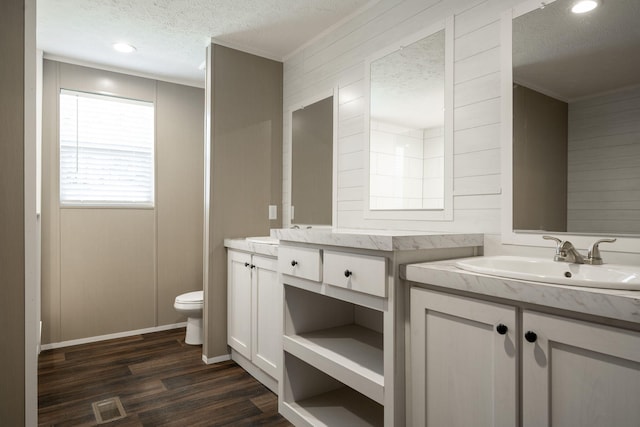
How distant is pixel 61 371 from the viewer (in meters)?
2.69

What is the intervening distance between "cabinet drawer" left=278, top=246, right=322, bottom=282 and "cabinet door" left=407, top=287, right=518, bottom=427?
1.79 feet

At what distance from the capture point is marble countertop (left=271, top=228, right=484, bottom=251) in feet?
4.71

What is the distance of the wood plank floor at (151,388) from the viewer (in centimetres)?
206

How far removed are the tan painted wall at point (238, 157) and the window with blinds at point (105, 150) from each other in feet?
3.61

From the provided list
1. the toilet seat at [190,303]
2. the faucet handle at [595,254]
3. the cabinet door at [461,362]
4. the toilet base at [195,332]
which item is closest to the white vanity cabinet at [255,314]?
the toilet seat at [190,303]

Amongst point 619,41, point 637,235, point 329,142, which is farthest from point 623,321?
point 329,142

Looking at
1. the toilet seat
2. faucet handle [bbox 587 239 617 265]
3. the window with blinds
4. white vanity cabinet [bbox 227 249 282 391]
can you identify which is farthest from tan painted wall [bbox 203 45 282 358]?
faucet handle [bbox 587 239 617 265]

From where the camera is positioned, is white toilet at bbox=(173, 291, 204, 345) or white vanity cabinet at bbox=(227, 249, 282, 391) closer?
white vanity cabinet at bbox=(227, 249, 282, 391)

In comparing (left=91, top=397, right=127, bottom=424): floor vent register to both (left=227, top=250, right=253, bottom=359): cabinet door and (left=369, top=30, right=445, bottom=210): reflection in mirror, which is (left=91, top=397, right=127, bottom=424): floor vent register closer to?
(left=227, top=250, right=253, bottom=359): cabinet door

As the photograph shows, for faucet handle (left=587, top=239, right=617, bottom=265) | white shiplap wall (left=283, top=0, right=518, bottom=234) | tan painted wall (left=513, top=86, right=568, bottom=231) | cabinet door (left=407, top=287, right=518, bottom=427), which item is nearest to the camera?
cabinet door (left=407, top=287, right=518, bottom=427)

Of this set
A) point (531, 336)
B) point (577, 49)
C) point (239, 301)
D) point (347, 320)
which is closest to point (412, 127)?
point (577, 49)

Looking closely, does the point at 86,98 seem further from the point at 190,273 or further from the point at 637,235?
the point at 637,235

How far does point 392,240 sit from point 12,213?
1485mm

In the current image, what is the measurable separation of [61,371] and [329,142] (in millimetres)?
2536
